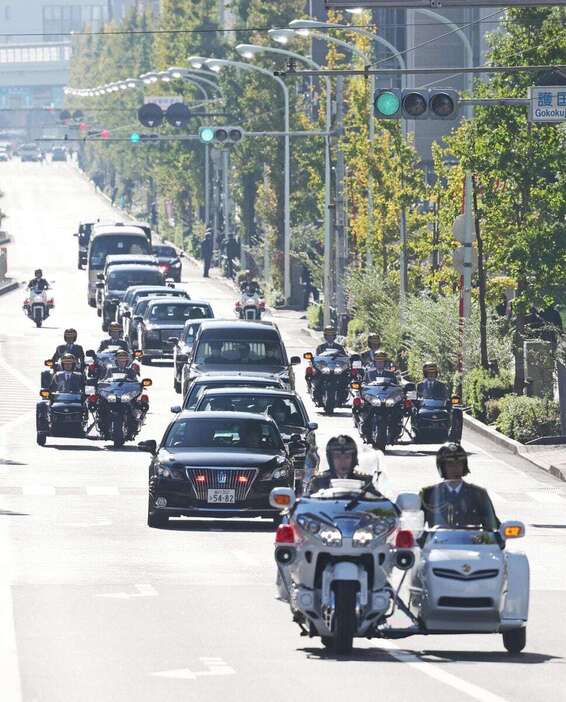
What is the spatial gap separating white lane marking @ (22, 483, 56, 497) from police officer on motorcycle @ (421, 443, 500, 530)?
13501mm

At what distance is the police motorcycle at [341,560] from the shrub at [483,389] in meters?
25.9

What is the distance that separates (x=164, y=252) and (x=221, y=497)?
2914 inches

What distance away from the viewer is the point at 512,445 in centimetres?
3700

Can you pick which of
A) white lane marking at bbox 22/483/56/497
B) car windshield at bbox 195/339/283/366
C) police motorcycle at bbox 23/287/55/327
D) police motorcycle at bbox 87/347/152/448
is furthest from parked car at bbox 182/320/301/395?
police motorcycle at bbox 23/287/55/327

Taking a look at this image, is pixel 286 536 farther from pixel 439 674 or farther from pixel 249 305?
pixel 249 305

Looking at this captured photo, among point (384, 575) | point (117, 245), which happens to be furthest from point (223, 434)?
point (117, 245)

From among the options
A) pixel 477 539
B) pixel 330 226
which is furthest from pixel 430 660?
pixel 330 226

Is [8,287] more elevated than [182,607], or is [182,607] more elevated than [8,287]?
[182,607]

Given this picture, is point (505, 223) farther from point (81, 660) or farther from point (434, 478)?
point (81, 660)

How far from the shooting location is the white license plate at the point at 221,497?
24.1 metres

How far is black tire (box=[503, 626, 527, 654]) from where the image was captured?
15094 millimetres

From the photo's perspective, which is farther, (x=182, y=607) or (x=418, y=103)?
(x=418, y=103)

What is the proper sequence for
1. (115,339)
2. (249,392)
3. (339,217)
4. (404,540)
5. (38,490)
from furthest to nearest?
(339,217) → (115,339) → (38,490) → (249,392) → (404,540)

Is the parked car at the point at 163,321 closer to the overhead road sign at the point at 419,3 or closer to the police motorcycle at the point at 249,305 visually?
the police motorcycle at the point at 249,305
